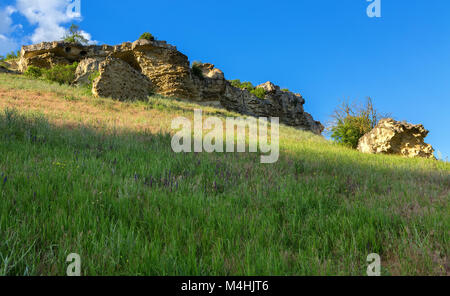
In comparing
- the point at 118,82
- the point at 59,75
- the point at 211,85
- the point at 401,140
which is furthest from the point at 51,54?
the point at 401,140

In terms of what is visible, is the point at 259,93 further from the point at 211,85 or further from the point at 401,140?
the point at 401,140

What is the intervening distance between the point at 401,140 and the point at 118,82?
721 inches

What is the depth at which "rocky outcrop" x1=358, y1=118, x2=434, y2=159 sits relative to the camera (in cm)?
1089

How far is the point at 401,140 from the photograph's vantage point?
1137 cm

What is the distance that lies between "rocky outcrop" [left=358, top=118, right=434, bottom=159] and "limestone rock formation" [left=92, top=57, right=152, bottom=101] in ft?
54.3

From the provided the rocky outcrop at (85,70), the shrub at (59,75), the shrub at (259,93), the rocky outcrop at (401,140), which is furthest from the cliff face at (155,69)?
the rocky outcrop at (401,140)

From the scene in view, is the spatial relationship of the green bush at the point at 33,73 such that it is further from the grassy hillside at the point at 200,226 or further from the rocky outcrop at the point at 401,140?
the rocky outcrop at the point at 401,140

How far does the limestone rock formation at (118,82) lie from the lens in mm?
16766

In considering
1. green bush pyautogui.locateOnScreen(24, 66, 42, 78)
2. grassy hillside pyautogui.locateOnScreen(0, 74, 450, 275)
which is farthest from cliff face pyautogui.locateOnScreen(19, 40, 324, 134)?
grassy hillside pyautogui.locateOnScreen(0, 74, 450, 275)

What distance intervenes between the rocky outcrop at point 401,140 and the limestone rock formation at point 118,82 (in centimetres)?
1654

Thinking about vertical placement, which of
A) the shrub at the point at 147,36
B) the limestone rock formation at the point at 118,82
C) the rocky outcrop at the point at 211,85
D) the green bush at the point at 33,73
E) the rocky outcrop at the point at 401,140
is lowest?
the rocky outcrop at the point at 401,140

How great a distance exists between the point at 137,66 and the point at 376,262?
1569 inches

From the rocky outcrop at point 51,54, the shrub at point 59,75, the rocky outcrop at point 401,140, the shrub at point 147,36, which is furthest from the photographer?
the shrub at point 147,36

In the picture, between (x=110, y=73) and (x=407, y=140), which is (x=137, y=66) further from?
(x=407, y=140)
